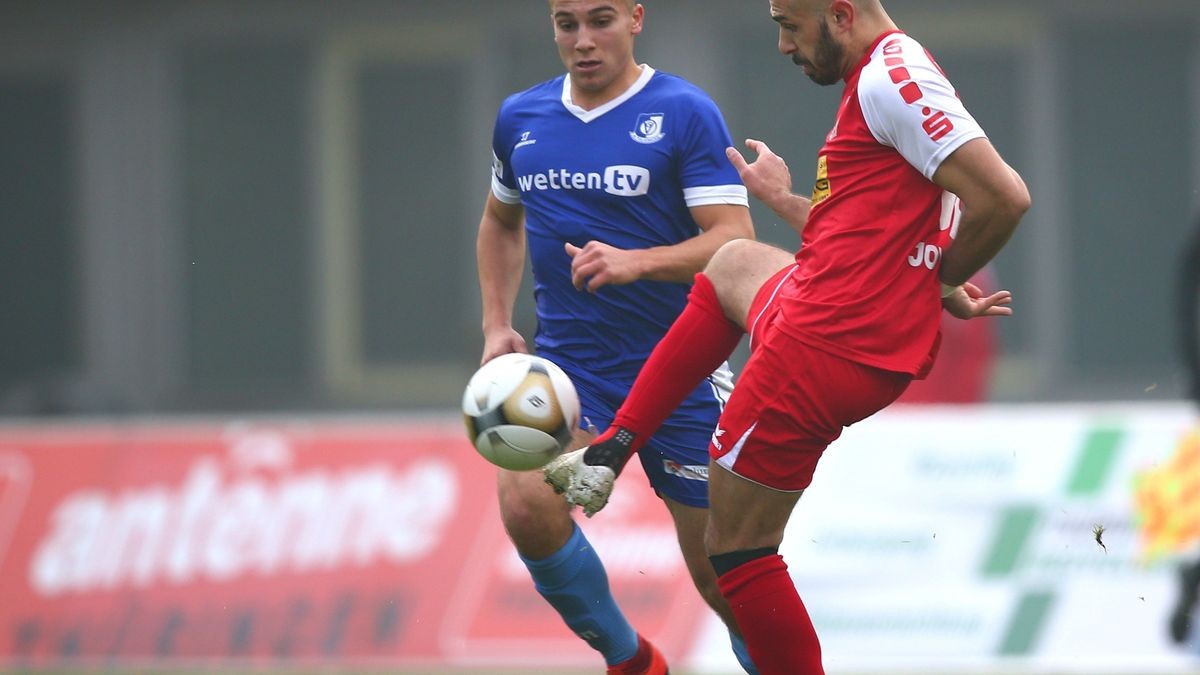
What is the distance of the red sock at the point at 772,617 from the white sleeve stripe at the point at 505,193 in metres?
1.47

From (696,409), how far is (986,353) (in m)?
5.31

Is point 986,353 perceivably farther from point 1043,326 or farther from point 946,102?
Result: point 946,102

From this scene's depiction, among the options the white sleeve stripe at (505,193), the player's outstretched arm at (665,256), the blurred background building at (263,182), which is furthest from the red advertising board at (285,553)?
the blurred background building at (263,182)

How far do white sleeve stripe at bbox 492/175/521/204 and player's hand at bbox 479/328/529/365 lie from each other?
0.41 m

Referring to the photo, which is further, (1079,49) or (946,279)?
(1079,49)

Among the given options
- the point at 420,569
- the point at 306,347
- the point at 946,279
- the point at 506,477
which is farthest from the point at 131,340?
the point at 946,279

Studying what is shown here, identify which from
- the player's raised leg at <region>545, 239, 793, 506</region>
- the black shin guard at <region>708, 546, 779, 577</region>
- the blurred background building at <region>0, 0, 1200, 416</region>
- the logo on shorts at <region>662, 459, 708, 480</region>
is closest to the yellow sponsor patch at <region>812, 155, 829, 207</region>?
the player's raised leg at <region>545, 239, 793, 506</region>

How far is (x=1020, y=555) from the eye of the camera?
8.85 m

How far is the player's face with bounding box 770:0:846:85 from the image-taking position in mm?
4648

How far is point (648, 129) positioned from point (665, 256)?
0.39 meters

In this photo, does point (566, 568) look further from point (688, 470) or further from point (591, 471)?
point (591, 471)

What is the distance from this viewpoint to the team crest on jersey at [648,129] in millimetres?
5363

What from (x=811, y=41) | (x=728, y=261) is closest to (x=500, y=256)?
(x=728, y=261)

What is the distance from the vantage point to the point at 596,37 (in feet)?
17.5
